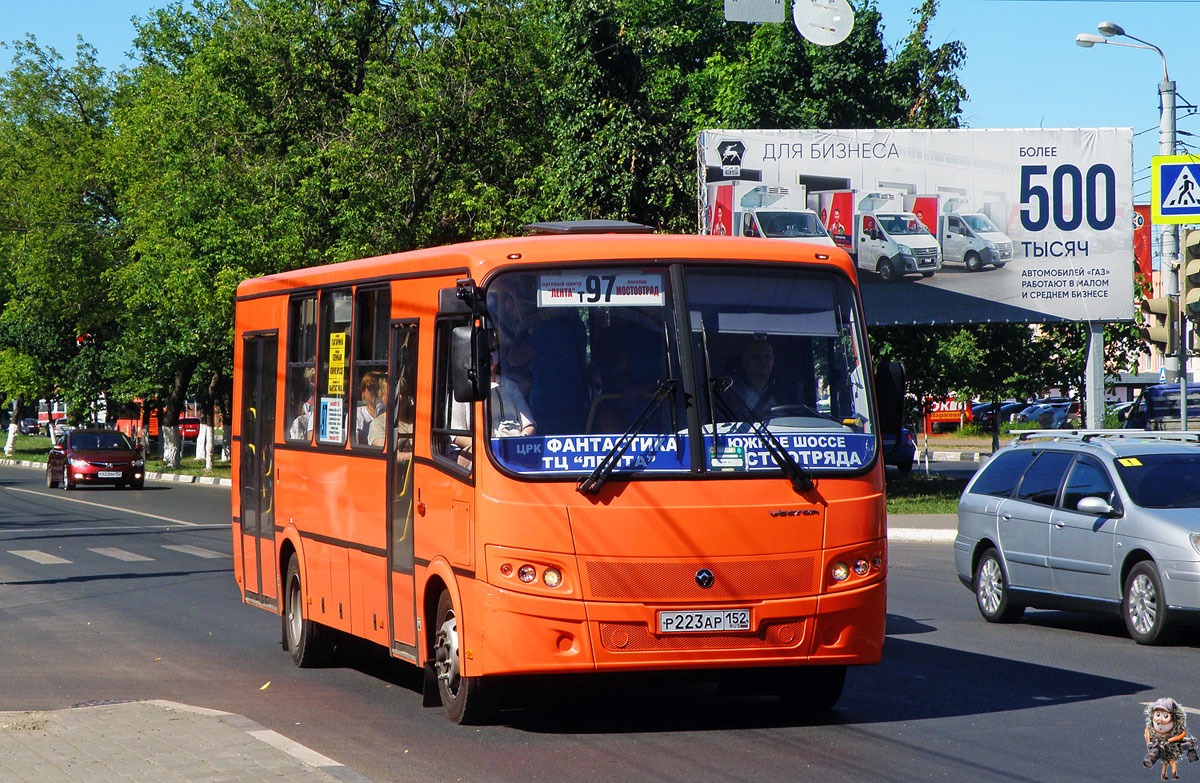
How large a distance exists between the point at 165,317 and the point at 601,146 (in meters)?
19.8

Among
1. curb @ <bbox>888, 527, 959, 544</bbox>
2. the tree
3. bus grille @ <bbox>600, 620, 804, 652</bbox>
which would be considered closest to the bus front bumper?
bus grille @ <bbox>600, 620, 804, 652</bbox>

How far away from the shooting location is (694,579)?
7707 millimetres

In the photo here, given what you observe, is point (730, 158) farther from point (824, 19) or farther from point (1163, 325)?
point (1163, 325)

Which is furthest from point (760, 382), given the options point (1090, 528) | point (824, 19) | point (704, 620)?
point (824, 19)

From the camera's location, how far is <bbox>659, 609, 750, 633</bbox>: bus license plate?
7.67 metres

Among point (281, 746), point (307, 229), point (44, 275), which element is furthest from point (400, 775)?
point (44, 275)

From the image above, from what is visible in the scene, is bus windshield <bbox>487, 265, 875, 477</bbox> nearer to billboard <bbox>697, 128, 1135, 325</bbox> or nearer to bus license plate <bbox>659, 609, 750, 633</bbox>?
bus license plate <bbox>659, 609, 750, 633</bbox>

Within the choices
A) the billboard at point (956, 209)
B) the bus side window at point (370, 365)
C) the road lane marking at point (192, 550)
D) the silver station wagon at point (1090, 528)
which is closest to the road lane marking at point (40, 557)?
A: the road lane marking at point (192, 550)

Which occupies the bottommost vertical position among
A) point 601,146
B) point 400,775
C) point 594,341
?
point 400,775

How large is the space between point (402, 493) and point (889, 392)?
2.89 meters

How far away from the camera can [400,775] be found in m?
7.00

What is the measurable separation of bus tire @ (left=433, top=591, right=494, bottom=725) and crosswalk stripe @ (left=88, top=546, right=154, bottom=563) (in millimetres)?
12580

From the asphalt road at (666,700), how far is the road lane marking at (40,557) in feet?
14.0

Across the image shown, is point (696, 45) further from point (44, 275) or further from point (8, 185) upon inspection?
point (8, 185)
